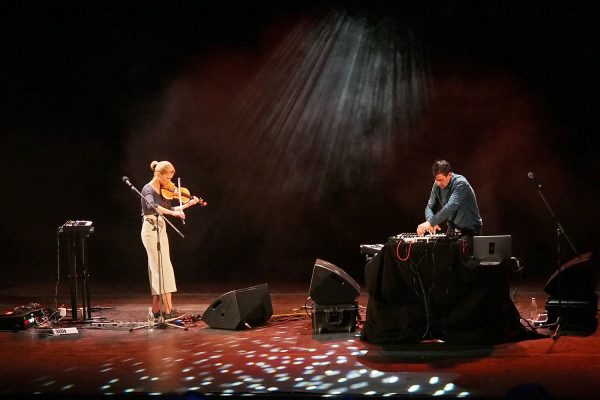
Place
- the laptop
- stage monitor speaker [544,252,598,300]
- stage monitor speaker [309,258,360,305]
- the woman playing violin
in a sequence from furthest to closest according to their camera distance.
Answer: the woman playing violin, stage monitor speaker [309,258,360,305], stage monitor speaker [544,252,598,300], the laptop

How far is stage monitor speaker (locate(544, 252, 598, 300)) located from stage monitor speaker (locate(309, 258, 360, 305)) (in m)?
1.95

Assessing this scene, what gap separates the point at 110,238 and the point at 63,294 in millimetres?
2018

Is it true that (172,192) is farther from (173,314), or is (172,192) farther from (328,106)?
(328,106)

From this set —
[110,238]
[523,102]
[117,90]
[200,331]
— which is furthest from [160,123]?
[523,102]

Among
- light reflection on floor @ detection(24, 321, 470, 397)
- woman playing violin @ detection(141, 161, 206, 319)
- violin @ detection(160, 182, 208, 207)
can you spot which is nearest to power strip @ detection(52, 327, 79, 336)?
woman playing violin @ detection(141, 161, 206, 319)

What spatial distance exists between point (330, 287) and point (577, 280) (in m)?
2.34

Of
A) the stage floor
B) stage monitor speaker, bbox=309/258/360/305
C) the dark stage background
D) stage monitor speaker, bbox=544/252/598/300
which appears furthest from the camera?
the dark stage background

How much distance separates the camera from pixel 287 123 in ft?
33.4

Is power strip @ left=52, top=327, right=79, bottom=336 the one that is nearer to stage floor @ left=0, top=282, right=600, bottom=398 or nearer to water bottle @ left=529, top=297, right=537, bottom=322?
stage floor @ left=0, top=282, right=600, bottom=398

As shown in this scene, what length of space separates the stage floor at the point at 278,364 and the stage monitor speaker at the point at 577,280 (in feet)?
1.33

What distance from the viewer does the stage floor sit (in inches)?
172

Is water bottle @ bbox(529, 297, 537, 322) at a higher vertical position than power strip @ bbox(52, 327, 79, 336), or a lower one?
lower

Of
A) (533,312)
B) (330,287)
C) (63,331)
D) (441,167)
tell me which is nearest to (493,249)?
(441,167)

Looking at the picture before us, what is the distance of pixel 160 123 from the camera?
1056 cm
